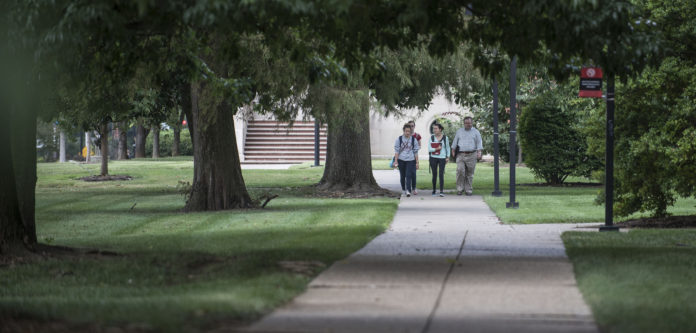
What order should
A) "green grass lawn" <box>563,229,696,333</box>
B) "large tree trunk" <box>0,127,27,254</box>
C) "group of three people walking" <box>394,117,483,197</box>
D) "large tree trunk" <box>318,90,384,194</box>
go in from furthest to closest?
"large tree trunk" <box>318,90,384,194</box> < "group of three people walking" <box>394,117,483,197</box> < "large tree trunk" <box>0,127,27,254</box> < "green grass lawn" <box>563,229,696,333</box>

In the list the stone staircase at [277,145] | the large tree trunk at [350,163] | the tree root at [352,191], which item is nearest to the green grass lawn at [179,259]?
the tree root at [352,191]

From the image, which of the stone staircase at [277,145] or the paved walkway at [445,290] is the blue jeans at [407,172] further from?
the stone staircase at [277,145]

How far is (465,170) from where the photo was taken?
24703 millimetres

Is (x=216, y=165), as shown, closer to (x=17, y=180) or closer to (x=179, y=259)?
(x=17, y=180)

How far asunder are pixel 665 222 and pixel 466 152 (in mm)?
8480

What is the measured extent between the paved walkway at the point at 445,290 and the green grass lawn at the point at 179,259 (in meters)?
0.35

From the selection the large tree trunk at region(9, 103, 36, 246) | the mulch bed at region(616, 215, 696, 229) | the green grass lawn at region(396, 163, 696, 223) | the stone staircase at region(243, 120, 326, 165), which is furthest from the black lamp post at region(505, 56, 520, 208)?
the stone staircase at region(243, 120, 326, 165)

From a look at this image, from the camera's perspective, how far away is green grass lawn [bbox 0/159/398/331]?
7531mm

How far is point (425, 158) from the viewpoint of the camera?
54.4 meters

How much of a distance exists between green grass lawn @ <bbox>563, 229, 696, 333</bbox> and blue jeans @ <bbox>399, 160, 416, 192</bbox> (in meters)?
9.98

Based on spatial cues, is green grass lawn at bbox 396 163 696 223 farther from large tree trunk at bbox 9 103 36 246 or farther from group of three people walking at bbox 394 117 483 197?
large tree trunk at bbox 9 103 36 246

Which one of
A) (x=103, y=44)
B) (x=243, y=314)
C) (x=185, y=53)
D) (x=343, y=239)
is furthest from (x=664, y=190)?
(x=243, y=314)

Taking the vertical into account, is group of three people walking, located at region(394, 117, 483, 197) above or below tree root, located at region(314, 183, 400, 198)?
above

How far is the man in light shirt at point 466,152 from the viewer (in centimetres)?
2434
